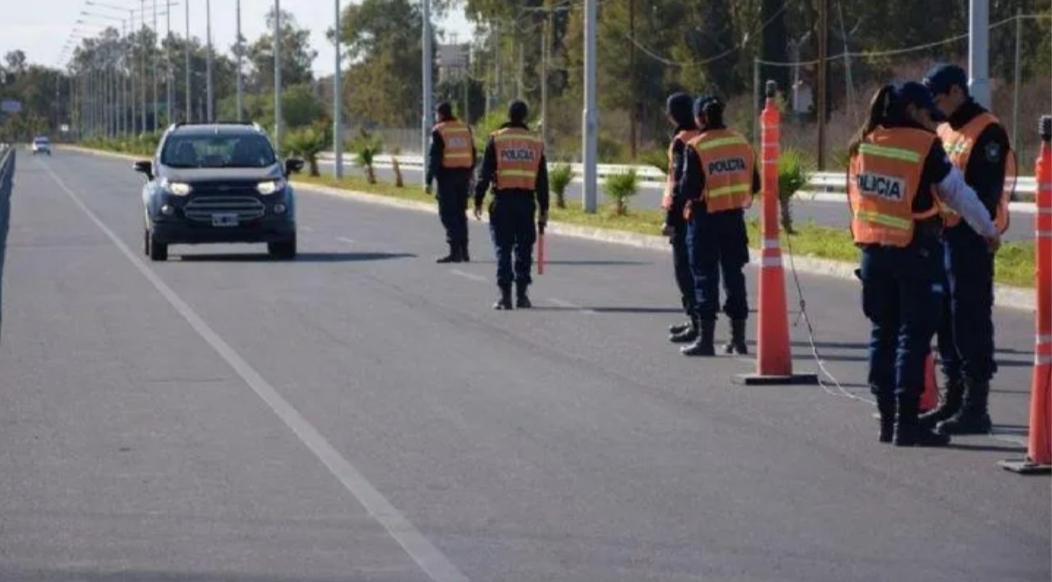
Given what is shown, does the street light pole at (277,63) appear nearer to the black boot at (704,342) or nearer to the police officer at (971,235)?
the black boot at (704,342)

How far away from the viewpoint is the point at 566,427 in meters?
12.3

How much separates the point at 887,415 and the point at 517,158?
333 inches

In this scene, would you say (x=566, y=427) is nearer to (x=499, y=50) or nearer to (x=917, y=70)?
(x=917, y=70)

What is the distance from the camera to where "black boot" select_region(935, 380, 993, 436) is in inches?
457

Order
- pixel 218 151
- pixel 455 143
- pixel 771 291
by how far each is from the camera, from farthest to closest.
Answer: pixel 218 151 → pixel 455 143 → pixel 771 291

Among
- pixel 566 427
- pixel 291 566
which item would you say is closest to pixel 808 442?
pixel 566 427

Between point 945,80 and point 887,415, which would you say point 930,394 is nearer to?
point 887,415

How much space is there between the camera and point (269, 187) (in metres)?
27.2

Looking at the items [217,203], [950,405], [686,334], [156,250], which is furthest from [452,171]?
[950,405]

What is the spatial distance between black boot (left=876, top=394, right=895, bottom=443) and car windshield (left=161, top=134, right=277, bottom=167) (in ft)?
57.4

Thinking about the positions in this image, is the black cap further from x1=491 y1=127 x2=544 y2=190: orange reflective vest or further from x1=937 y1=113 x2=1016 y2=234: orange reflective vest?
x1=937 y1=113 x2=1016 y2=234: orange reflective vest

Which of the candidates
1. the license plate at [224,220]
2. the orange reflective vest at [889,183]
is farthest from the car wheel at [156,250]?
the orange reflective vest at [889,183]

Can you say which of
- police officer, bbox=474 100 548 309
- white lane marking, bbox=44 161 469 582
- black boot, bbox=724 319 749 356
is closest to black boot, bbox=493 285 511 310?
police officer, bbox=474 100 548 309

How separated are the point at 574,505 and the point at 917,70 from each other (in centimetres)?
6941
